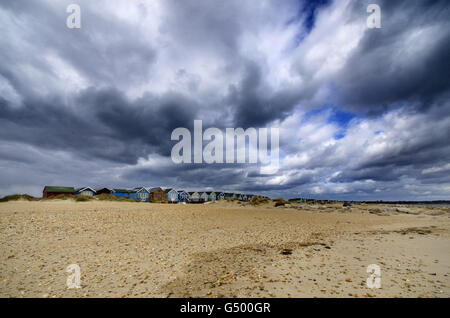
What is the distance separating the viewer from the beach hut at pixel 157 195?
10381 centimetres

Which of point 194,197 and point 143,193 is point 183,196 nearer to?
point 194,197

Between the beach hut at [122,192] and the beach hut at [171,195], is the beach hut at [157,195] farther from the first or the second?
the beach hut at [122,192]

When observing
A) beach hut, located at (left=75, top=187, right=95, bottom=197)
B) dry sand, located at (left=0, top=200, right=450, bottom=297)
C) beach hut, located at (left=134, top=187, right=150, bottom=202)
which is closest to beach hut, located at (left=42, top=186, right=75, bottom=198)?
beach hut, located at (left=75, top=187, right=95, bottom=197)

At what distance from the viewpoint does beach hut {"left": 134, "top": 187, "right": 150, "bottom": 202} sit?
98.9 meters

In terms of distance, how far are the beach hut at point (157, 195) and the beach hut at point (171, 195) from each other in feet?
7.68

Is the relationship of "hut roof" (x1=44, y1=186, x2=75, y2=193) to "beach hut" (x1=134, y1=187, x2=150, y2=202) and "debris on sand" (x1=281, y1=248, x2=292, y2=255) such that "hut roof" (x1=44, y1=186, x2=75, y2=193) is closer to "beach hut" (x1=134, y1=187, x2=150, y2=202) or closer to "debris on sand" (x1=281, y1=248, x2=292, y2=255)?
"beach hut" (x1=134, y1=187, x2=150, y2=202)

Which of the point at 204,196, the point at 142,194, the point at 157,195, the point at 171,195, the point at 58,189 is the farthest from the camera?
the point at 204,196

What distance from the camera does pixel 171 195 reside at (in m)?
112

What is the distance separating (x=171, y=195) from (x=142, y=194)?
670 inches

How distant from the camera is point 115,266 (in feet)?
25.9

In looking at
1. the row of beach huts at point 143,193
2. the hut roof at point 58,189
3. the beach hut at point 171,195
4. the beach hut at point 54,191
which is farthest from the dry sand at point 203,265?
the beach hut at point 171,195

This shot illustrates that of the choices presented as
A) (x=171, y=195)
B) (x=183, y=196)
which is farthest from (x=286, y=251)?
(x=183, y=196)

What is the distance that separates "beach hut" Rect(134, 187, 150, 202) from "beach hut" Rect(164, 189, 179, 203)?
10.6m

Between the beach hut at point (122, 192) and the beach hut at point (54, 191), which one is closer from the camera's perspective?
the beach hut at point (54, 191)
